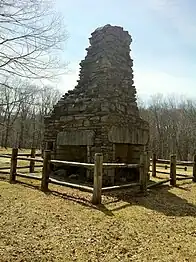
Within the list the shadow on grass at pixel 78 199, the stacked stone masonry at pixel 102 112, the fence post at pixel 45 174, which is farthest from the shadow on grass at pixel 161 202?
the fence post at pixel 45 174

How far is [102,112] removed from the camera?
9172 millimetres

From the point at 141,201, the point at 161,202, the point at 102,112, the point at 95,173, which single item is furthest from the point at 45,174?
the point at 161,202

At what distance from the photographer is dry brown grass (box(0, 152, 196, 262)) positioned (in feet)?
12.1

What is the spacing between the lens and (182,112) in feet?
121

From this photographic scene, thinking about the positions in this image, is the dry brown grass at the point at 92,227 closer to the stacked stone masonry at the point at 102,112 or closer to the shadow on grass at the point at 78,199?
the shadow on grass at the point at 78,199

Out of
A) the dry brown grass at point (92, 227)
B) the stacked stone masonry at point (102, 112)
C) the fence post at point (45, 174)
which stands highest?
the stacked stone masonry at point (102, 112)

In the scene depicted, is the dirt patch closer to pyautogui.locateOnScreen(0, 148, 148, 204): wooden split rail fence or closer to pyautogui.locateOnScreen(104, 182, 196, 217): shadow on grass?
pyautogui.locateOnScreen(104, 182, 196, 217): shadow on grass

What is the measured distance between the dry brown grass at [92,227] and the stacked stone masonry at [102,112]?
2416 mm

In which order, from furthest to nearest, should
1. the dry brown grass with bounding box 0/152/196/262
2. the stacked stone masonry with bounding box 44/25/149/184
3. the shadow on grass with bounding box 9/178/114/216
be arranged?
1. the stacked stone masonry with bounding box 44/25/149/184
2. the shadow on grass with bounding box 9/178/114/216
3. the dry brown grass with bounding box 0/152/196/262

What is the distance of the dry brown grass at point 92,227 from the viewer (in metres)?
3.69

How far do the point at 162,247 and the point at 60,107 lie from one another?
25.5 feet

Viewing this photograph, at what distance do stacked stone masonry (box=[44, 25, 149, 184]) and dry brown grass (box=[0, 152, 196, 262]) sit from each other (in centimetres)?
242

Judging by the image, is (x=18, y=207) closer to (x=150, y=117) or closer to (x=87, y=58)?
(x=87, y=58)

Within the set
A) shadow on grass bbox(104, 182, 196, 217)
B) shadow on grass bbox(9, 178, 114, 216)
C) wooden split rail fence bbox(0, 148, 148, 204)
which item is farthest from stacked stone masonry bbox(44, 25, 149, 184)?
shadow on grass bbox(9, 178, 114, 216)
